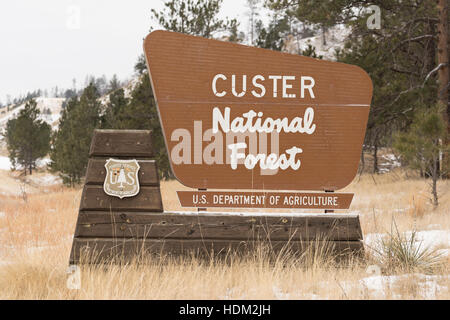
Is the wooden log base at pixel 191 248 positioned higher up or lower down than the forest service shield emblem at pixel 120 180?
lower down

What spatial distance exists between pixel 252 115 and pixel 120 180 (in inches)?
60.2

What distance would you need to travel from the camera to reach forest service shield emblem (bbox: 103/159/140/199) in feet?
14.4

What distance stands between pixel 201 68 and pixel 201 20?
14.6 m

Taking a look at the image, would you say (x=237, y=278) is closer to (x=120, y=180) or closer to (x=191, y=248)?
(x=191, y=248)

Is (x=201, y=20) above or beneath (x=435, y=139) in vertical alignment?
above

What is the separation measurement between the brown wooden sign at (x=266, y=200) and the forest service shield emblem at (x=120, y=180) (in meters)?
0.50

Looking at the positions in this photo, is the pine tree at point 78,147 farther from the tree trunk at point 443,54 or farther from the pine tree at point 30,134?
the tree trunk at point 443,54

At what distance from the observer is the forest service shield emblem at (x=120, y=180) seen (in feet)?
14.4

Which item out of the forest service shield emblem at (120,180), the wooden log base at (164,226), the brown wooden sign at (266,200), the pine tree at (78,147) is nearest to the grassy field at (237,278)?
the wooden log base at (164,226)
